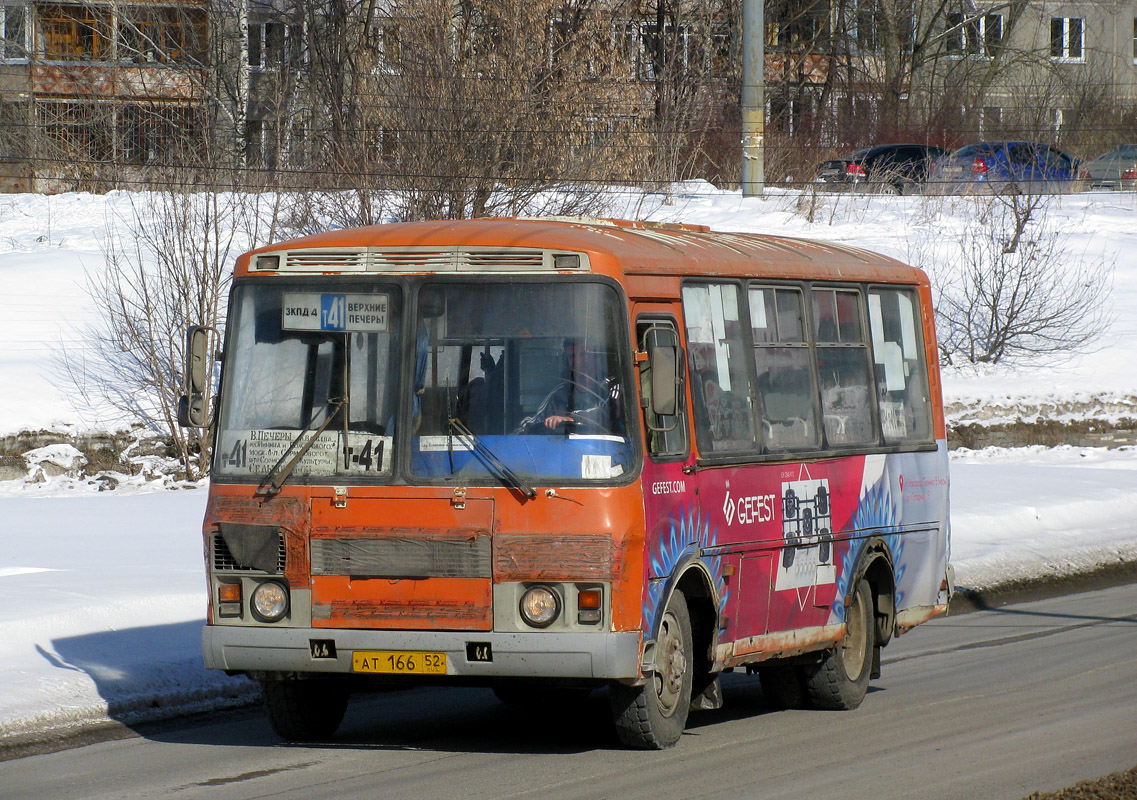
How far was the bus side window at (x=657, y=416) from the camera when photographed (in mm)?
8039

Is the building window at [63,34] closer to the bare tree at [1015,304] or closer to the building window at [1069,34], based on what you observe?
the bare tree at [1015,304]

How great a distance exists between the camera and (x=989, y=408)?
2759cm

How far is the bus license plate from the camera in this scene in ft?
25.7

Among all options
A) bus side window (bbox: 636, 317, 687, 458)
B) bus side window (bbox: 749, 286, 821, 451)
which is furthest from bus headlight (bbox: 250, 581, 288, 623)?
bus side window (bbox: 749, 286, 821, 451)

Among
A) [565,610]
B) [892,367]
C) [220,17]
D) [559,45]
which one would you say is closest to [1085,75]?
[220,17]

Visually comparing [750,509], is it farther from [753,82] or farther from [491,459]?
[753,82]

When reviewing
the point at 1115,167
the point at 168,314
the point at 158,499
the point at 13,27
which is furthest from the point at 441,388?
the point at 13,27

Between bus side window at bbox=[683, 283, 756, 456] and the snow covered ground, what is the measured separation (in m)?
3.46

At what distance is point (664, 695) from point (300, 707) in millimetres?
1865

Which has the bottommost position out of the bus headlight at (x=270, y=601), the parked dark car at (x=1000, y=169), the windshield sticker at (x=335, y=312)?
the bus headlight at (x=270, y=601)

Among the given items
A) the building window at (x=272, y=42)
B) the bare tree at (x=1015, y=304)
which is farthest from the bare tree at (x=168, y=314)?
the bare tree at (x=1015, y=304)

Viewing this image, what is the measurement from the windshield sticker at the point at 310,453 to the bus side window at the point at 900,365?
3.98 meters

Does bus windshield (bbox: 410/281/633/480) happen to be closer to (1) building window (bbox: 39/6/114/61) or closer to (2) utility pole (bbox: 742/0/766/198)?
(2) utility pole (bbox: 742/0/766/198)

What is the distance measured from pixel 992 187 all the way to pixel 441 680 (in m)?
26.5
